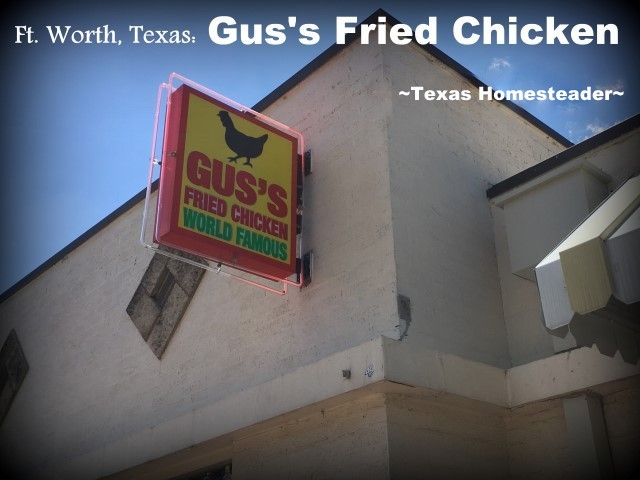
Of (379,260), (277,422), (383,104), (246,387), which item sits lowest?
(277,422)

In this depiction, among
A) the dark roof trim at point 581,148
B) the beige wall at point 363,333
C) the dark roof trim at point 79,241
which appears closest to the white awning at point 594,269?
the beige wall at point 363,333

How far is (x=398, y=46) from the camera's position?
10852 mm

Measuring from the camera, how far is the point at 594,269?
6512mm

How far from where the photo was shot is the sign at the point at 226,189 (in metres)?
9.03

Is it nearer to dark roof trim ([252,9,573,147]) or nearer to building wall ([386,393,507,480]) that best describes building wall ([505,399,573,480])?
building wall ([386,393,507,480])

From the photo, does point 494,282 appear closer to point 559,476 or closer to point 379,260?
point 379,260

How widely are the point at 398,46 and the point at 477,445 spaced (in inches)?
208

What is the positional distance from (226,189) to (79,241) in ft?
22.2

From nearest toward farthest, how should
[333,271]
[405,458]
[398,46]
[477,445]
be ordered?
[405,458] → [477,445] → [333,271] → [398,46]

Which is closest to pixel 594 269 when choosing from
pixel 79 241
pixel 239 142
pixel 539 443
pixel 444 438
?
pixel 444 438

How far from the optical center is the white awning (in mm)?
6332

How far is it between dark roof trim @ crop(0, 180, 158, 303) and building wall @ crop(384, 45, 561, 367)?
503cm

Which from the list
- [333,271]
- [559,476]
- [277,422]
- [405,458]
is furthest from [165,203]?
[559,476]

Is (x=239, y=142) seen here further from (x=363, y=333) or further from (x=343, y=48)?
(x=363, y=333)
